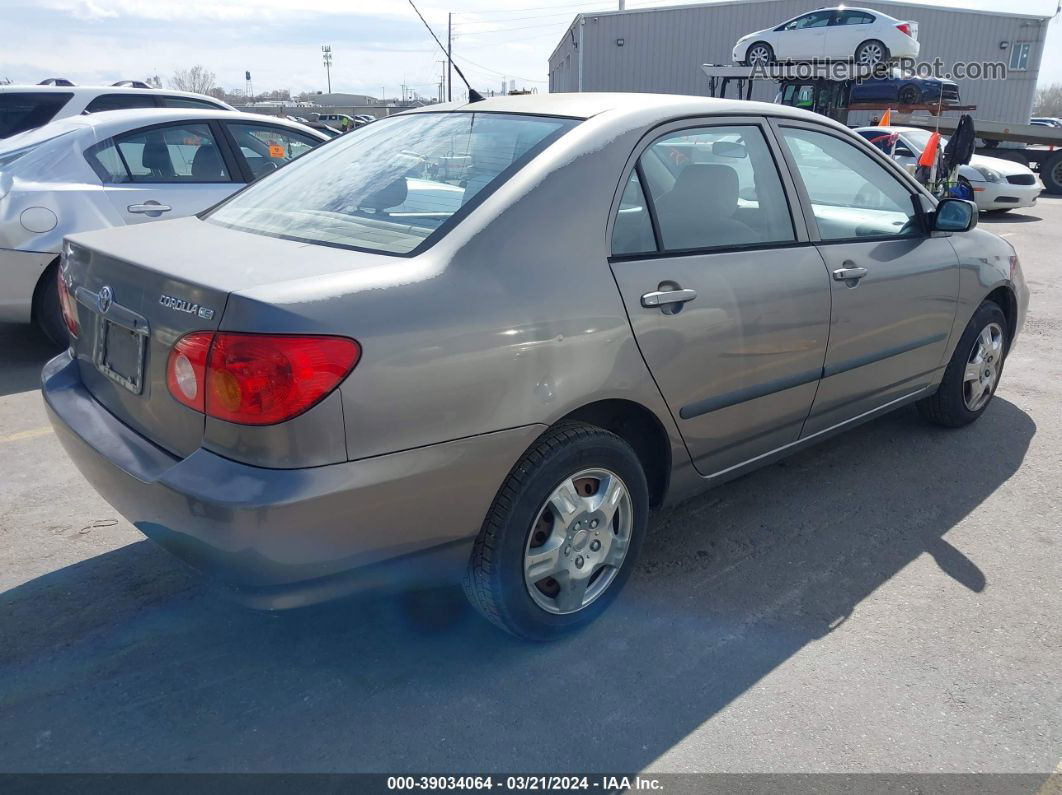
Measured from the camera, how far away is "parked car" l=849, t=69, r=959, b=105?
16.3 metres

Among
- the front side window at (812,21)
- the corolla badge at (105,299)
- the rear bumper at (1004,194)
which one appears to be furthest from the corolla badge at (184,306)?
the front side window at (812,21)

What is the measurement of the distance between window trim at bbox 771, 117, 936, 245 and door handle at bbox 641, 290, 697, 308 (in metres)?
0.85

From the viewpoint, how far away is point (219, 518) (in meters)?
2.02

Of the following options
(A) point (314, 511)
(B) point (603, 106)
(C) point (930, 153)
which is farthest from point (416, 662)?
(C) point (930, 153)

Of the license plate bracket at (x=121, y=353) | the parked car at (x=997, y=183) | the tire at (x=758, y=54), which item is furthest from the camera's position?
the tire at (x=758, y=54)

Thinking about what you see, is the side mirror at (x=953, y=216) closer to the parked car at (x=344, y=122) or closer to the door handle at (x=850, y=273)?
the door handle at (x=850, y=273)

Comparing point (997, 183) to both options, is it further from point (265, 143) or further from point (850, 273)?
point (850, 273)

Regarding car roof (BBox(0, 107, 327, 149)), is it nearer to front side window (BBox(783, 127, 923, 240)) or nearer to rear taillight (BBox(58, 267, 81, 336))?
rear taillight (BBox(58, 267, 81, 336))

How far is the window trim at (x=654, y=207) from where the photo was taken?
2666 mm

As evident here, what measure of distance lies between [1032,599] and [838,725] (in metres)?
1.15

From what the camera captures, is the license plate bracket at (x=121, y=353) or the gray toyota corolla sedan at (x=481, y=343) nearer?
the gray toyota corolla sedan at (x=481, y=343)

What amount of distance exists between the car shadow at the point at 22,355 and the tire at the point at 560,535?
12.7 ft

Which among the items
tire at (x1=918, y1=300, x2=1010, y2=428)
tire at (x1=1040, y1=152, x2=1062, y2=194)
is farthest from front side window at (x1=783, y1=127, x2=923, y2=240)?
tire at (x1=1040, y1=152, x2=1062, y2=194)

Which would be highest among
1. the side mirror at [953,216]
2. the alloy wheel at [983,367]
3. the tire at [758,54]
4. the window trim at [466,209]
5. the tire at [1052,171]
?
the tire at [758,54]
